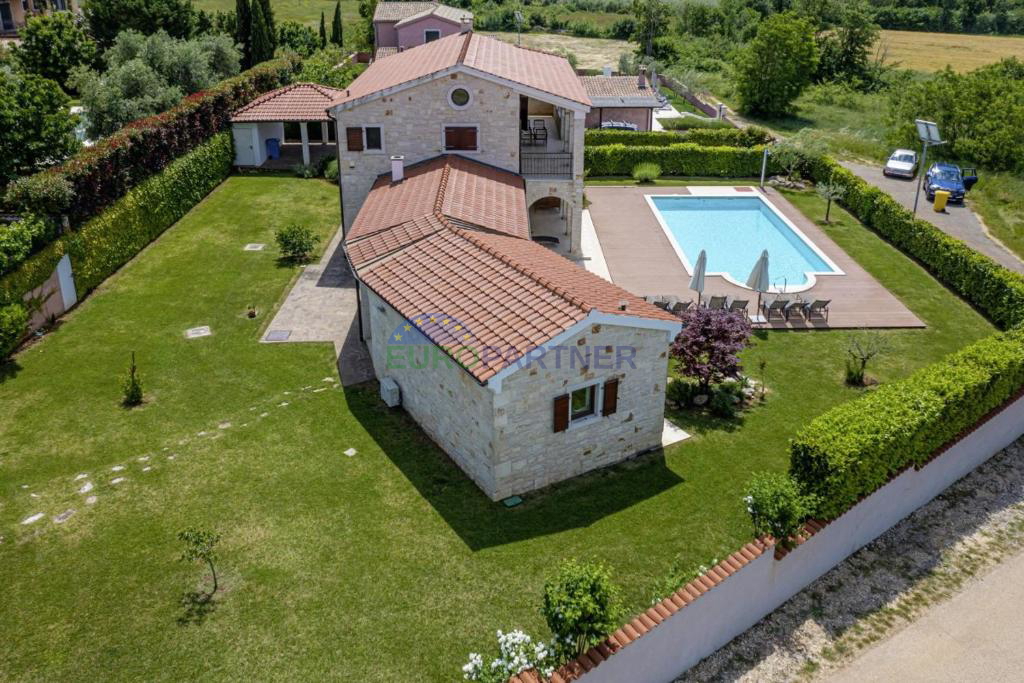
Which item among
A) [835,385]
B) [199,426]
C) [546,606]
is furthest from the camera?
[835,385]

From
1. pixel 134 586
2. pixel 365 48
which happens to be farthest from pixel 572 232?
pixel 365 48

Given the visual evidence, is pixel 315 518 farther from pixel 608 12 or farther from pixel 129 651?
pixel 608 12

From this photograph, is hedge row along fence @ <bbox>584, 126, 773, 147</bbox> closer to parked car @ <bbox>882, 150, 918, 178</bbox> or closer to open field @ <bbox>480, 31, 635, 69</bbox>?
parked car @ <bbox>882, 150, 918, 178</bbox>

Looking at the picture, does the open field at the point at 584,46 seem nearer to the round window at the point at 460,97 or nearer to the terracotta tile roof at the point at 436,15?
the terracotta tile roof at the point at 436,15

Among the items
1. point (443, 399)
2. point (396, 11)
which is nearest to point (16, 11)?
point (396, 11)

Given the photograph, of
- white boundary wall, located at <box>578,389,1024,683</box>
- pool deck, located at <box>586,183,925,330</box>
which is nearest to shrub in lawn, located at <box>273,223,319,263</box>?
pool deck, located at <box>586,183,925,330</box>

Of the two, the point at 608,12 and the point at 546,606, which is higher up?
the point at 608,12

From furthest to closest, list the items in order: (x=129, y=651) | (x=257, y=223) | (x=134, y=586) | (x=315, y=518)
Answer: (x=257, y=223) < (x=315, y=518) < (x=134, y=586) < (x=129, y=651)
